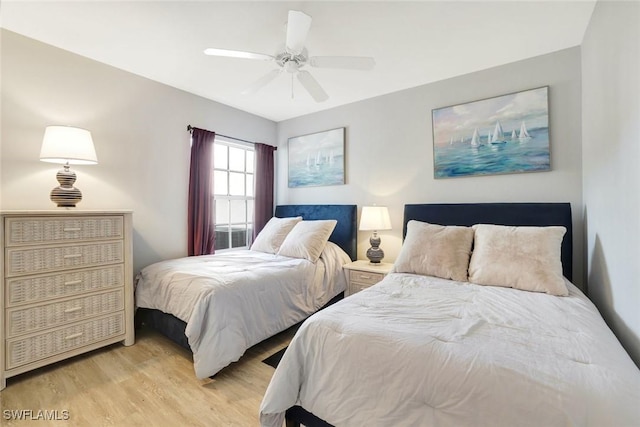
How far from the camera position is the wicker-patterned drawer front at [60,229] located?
5.92 feet

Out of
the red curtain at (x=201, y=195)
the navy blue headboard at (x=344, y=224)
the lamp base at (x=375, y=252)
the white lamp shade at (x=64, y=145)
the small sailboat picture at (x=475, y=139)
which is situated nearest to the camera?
the white lamp shade at (x=64, y=145)

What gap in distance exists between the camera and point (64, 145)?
6.81ft

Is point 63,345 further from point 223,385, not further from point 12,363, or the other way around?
point 223,385

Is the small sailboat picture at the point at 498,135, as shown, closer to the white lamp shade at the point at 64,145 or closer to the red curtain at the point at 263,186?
the red curtain at the point at 263,186

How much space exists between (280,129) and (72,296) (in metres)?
3.09

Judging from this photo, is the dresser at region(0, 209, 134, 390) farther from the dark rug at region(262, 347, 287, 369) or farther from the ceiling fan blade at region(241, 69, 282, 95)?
the ceiling fan blade at region(241, 69, 282, 95)

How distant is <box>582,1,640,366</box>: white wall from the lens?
1213mm

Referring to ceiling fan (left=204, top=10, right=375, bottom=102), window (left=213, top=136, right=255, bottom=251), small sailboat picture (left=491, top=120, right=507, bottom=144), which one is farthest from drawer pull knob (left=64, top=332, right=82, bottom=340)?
small sailboat picture (left=491, top=120, right=507, bottom=144)

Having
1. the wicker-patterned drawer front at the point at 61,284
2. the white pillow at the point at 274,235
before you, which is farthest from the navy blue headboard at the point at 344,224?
the wicker-patterned drawer front at the point at 61,284

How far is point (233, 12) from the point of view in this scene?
6.05 ft

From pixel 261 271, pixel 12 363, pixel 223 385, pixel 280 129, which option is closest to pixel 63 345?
pixel 12 363

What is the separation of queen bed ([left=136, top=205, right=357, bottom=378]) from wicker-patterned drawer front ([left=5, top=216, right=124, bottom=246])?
0.49 meters

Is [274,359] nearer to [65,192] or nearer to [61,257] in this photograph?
[61,257]

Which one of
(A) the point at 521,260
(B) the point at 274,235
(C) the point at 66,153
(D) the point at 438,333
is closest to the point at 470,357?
(D) the point at 438,333
